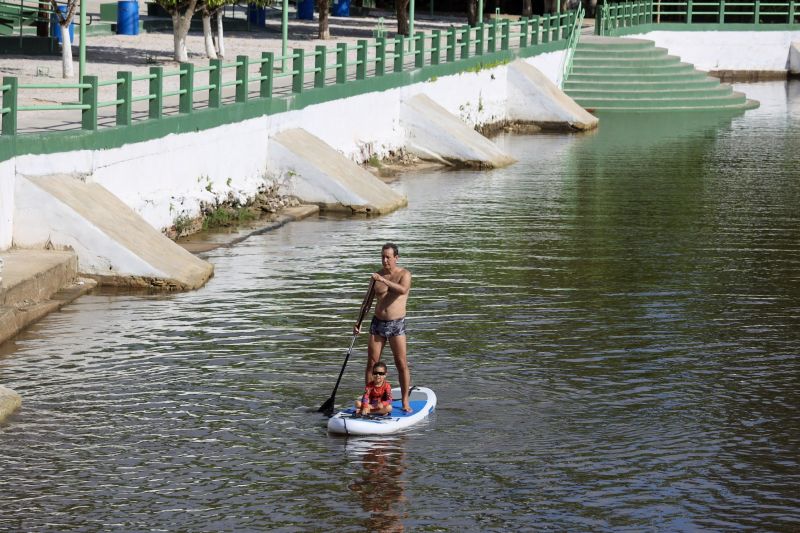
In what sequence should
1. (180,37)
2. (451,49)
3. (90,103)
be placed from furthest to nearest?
1. (451,49)
2. (180,37)
3. (90,103)

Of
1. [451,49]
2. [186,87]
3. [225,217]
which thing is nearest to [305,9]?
[451,49]

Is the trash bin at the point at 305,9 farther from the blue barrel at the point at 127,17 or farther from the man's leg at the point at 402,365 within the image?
the man's leg at the point at 402,365

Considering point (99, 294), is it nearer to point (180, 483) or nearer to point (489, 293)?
point (489, 293)

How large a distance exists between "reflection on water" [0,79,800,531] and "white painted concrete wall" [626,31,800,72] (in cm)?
4093

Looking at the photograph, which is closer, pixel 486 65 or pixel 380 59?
pixel 380 59

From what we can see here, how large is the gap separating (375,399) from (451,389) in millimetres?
1429

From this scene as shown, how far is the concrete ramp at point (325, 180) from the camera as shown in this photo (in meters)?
27.0

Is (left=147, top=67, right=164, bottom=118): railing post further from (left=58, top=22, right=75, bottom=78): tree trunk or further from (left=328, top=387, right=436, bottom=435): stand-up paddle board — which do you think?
(left=328, top=387, right=436, bottom=435): stand-up paddle board

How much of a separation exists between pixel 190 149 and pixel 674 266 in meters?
7.81

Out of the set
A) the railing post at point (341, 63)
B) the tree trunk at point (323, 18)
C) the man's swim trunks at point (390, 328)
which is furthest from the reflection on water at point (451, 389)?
the tree trunk at point (323, 18)

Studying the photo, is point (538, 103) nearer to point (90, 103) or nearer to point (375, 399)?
point (90, 103)

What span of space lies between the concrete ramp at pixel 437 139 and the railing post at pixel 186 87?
442 inches

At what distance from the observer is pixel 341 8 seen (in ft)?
234

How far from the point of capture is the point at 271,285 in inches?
795
